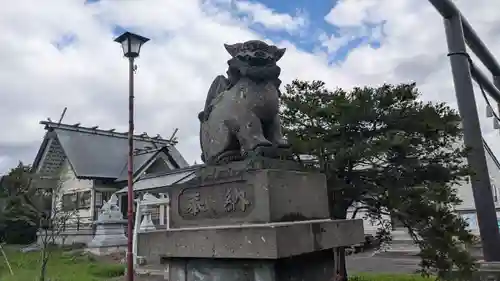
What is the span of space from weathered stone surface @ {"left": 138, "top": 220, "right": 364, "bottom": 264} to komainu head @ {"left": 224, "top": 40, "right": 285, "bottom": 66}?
1678mm

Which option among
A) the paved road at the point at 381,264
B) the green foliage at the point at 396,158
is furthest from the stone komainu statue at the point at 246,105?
the paved road at the point at 381,264

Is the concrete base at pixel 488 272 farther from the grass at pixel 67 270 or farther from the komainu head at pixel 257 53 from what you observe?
the grass at pixel 67 270

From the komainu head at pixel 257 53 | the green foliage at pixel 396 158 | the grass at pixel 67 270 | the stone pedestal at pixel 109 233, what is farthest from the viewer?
the stone pedestal at pixel 109 233

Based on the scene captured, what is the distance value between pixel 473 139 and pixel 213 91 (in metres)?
6.50

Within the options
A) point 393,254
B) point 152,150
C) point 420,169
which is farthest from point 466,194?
point 152,150

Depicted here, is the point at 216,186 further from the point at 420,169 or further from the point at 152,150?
the point at 152,150

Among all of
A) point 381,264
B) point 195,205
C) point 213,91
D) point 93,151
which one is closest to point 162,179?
point 381,264

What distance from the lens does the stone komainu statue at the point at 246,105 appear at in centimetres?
381

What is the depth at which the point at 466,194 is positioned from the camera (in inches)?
828

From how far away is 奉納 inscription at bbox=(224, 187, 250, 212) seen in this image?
3.36 m

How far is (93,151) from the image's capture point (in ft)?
83.3

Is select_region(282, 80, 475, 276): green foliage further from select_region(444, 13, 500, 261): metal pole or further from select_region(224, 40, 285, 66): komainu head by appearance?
select_region(224, 40, 285, 66): komainu head

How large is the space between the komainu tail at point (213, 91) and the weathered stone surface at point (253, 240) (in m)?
1.38

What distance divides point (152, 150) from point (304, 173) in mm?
21812
